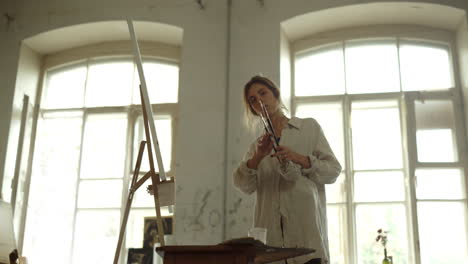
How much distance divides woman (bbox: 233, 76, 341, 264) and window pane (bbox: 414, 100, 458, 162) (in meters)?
2.34

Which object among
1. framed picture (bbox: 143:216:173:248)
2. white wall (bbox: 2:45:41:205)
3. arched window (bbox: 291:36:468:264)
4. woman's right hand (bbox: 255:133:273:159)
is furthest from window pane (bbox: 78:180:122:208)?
woman's right hand (bbox: 255:133:273:159)

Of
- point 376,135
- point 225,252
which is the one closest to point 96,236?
point 376,135

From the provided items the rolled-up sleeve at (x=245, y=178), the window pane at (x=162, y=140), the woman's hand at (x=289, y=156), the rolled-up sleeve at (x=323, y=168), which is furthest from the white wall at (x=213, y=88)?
the woman's hand at (x=289, y=156)

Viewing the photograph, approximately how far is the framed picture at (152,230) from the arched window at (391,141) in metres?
1.33

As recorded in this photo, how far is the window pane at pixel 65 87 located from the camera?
17.5ft

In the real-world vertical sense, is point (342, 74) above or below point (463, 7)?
below

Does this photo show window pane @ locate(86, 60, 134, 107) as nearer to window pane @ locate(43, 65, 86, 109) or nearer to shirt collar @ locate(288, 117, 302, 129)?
window pane @ locate(43, 65, 86, 109)

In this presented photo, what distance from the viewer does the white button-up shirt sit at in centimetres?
216

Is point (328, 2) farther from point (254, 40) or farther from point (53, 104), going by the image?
point (53, 104)

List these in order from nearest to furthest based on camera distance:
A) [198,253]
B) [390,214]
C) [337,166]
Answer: [198,253]
[337,166]
[390,214]

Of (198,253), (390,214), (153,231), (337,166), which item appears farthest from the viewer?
(153,231)

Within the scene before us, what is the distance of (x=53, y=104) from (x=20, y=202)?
100 cm

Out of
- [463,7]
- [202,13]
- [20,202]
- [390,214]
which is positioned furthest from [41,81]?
[463,7]

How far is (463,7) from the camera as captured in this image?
442cm
